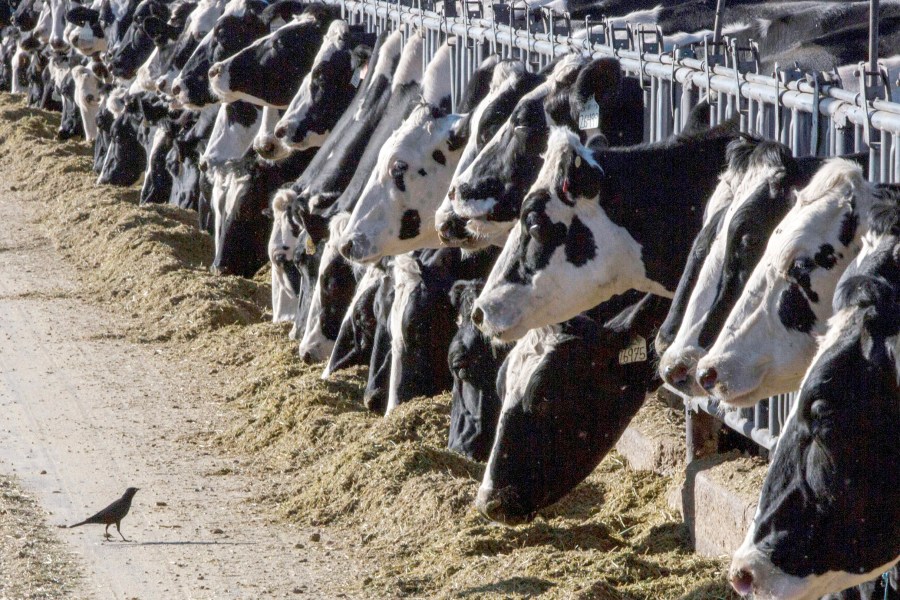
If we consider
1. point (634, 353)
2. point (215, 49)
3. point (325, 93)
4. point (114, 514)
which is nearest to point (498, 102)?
point (634, 353)

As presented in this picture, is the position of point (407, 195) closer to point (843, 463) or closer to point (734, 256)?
point (734, 256)

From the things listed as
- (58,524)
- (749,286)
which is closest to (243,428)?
(58,524)

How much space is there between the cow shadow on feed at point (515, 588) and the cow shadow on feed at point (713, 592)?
1.51 feet

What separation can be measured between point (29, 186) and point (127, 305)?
563cm

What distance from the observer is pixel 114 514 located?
6.23 meters

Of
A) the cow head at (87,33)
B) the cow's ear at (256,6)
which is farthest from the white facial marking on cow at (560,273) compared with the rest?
the cow head at (87,33)

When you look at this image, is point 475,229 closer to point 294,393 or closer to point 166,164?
point 294,393

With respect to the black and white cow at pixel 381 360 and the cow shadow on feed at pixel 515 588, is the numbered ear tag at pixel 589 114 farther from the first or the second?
the black and white cow at pixel 381 360

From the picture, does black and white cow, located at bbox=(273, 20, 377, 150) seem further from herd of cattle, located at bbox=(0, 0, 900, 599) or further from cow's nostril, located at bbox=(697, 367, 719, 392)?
cow's nostril, located at bbox=(697, 367, 719, 392)

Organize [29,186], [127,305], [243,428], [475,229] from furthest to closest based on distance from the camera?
1. [29,186]
2. [127,305]
3. [243,428]
4. [475,229]

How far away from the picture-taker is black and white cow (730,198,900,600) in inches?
132

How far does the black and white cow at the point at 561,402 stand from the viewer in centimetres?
575

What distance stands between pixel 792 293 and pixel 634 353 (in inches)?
75.3

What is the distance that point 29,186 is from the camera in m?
16.2
